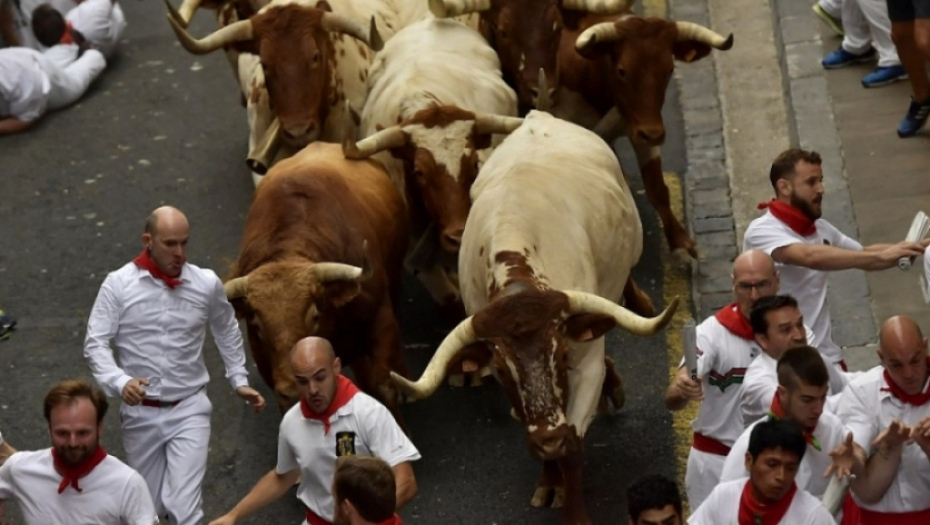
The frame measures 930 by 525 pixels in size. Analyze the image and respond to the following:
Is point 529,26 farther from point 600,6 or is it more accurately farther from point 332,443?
point 332,443

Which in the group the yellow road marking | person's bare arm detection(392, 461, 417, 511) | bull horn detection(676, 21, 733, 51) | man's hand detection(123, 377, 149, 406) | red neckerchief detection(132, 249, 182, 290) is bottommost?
the yellow road marking

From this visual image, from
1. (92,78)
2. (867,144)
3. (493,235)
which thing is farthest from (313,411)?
(92,78)

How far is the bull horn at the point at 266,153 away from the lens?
12.4 metres

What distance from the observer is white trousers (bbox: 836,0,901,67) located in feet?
45.1

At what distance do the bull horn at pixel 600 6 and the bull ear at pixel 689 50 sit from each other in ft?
1.80

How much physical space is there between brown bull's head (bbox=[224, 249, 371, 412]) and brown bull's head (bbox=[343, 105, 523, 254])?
1.15 metres

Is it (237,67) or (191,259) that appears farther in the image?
(237,67)

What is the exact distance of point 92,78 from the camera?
53.8 ft

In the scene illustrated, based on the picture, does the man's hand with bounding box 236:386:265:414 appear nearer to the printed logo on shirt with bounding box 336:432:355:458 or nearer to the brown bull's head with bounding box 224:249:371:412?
the brown bull's head with bounding box 224:249:371:412

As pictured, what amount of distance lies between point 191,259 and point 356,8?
214 cm

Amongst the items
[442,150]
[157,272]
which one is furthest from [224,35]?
[157,272]

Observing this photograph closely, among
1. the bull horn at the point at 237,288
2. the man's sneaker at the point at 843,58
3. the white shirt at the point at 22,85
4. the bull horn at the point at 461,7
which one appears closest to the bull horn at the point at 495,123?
the bull horn at the point at 461,7

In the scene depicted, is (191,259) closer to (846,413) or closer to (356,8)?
(356,8)

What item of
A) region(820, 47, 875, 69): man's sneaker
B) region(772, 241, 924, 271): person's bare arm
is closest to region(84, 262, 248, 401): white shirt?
region(772, 241, 924, 271): person's bare arm
